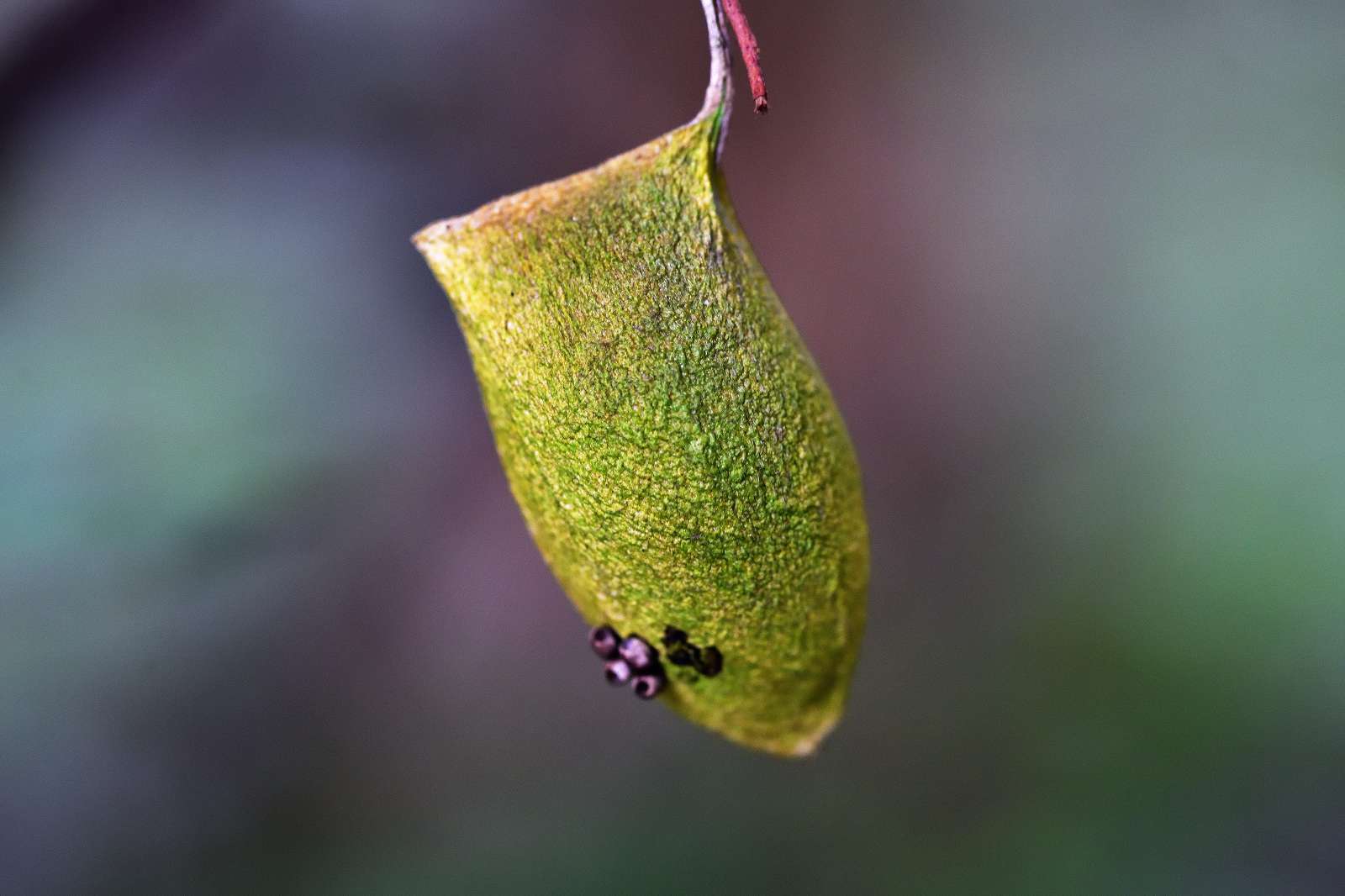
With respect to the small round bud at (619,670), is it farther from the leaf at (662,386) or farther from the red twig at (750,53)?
the red twig at (750,53)

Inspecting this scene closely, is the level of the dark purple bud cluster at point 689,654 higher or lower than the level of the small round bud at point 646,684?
higher

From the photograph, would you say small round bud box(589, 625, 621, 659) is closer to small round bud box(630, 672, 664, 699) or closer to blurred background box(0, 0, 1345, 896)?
small round bud box(630, 672, 664, 699)

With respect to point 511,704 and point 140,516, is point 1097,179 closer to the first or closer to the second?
point 511,704

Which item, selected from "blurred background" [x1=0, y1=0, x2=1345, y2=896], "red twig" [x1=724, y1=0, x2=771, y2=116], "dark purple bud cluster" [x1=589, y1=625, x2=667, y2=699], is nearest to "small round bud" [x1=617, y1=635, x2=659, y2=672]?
"dark purple bud cluster" [x1=589, y1=625, x2=667, y2=699]

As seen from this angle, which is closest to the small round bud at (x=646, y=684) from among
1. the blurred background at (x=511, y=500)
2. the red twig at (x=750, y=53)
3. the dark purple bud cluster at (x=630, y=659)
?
the dark purple bud cluster at (x=630, y=659)

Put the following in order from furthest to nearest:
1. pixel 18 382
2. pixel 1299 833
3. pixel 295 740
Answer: pixel 295 740
pixel 1299 833
pixel 18 382

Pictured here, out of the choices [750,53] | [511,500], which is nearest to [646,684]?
[750,53]

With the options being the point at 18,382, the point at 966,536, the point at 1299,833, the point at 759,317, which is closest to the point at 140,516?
the point at 18,382

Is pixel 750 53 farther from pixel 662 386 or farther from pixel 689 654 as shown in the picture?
pixel 689 654
